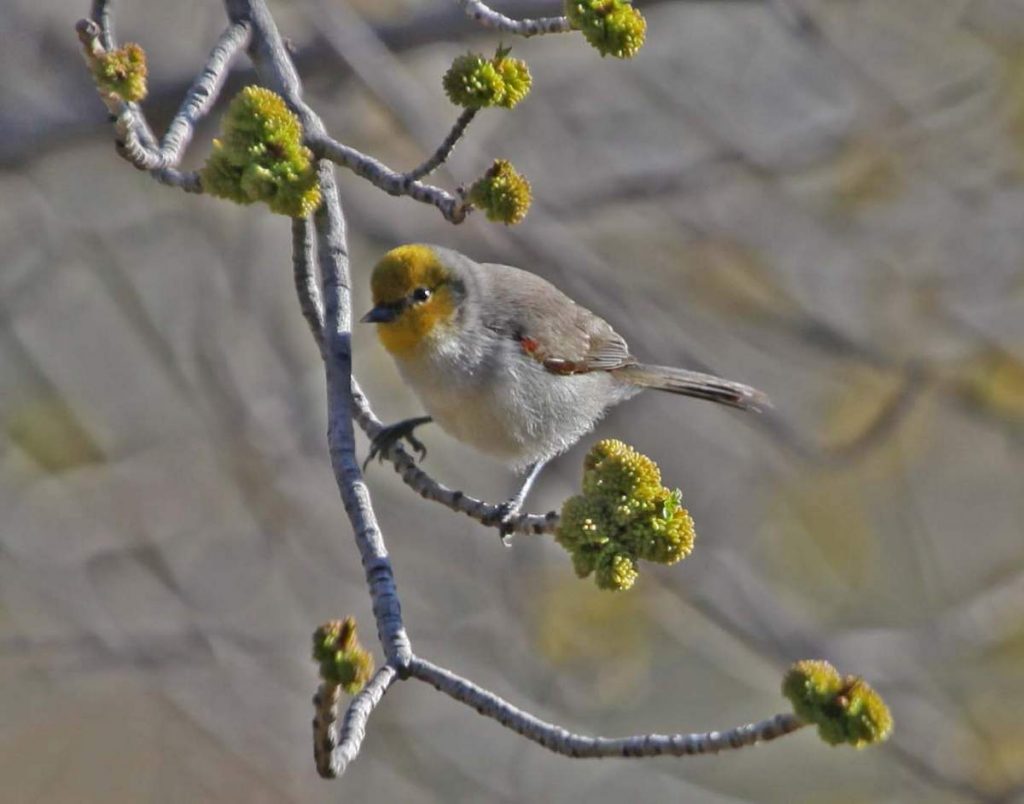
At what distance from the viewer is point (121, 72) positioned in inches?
83.0

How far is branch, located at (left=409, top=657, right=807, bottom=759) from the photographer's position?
5.94 ft

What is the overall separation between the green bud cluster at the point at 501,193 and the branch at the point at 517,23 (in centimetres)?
43

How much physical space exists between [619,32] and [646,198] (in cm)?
301

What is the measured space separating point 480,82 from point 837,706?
1.18 meters

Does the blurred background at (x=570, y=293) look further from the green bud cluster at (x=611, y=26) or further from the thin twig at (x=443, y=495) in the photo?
the green bud cluster at (x=611, y=26)

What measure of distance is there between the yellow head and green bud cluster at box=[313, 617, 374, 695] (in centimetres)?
169

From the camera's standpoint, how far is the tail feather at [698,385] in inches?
174

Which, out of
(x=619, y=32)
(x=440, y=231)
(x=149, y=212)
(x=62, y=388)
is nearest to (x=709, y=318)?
(x=440, y=231)

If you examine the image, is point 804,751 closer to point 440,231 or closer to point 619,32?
point 440,231

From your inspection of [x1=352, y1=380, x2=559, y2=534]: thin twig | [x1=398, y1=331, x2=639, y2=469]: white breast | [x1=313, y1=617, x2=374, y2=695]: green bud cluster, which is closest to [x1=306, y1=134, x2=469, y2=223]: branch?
[x1=352, y1=380, x2=559, y2=534]: thin twig

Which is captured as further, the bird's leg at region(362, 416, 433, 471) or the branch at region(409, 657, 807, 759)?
the bird's leg at region(362, 416, 433, 471)

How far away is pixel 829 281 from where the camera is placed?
18.3 ft

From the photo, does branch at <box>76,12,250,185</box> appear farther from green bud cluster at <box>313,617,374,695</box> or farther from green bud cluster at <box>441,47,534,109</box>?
green bud cluster at <box>313,617,374,695</box>

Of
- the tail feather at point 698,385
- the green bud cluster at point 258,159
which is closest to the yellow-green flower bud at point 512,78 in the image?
the green bud cluster at point 258,159
